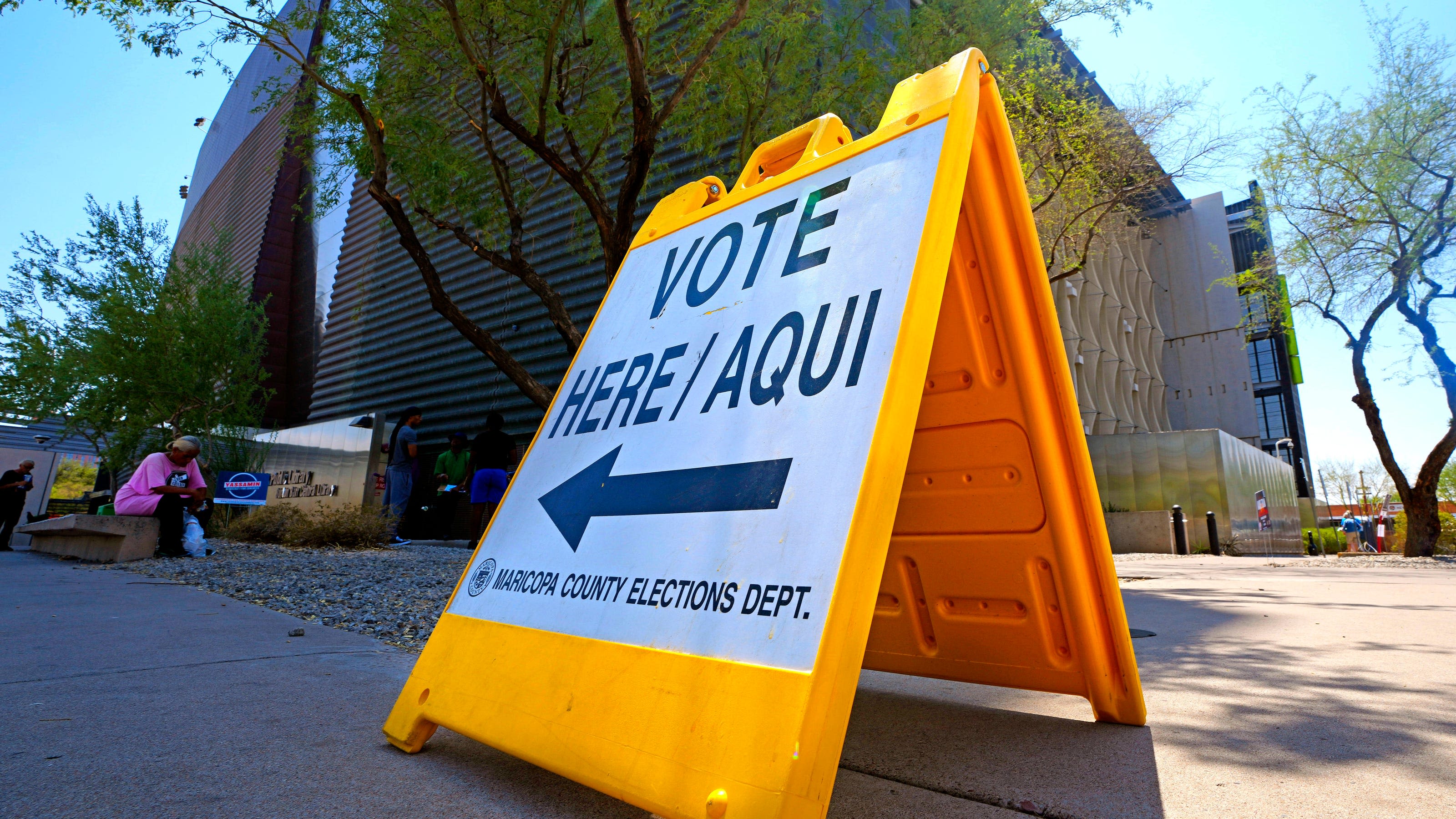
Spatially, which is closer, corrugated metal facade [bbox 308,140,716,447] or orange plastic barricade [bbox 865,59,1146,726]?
orange plastic barricade [bbox 865,59,1146,726]

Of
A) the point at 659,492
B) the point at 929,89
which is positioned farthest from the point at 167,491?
the point at 929,89

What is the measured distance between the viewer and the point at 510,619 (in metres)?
1.61

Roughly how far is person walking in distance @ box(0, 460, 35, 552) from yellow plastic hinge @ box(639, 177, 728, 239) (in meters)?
11.6

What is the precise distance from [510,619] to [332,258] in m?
22.2

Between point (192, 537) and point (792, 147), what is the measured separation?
25.4 feet

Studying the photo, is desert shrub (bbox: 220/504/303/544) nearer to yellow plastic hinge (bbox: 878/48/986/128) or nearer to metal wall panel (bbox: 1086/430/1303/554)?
yellow plastic hinge (bbox: 878/48/986/128)

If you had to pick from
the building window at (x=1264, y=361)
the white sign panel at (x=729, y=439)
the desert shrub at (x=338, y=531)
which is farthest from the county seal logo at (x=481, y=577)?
the building window at (x=1264, y=361)

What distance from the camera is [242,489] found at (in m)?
11.6

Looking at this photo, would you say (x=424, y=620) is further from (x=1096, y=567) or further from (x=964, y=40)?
(x=964, y=40)

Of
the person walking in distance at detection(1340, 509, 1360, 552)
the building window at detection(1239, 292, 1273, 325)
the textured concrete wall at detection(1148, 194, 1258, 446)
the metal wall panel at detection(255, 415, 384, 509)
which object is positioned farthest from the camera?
the textured concrete wall at detection(1148, 194, 1258, 446)

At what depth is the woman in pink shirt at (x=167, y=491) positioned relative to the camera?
6.75 m

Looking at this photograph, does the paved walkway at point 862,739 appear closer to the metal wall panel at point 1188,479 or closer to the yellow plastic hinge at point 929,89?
the yellow plastic hinge at point 929,89

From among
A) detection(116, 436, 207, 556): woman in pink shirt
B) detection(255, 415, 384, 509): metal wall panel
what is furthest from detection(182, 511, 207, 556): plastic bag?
detection(255, 415, 384, 509): metal wall panel

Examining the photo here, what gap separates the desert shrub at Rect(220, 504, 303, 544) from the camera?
9156 millimetres
